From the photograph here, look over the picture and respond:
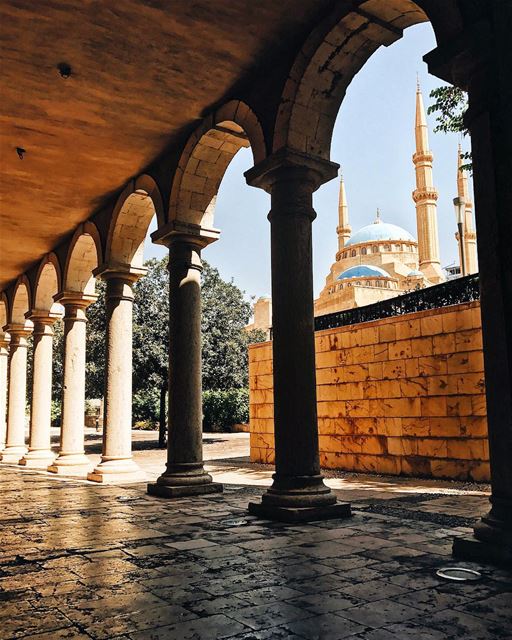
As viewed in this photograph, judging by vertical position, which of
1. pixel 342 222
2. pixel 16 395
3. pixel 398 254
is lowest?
pixel 16 395

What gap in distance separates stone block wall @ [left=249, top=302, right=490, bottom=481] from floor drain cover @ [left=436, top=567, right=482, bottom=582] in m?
5.41

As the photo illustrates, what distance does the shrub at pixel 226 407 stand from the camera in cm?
2766

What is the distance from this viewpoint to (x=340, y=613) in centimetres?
301

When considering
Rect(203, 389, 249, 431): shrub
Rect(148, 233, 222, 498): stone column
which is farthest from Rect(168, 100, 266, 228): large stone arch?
Rect(203, 389, 249, 431): shrub

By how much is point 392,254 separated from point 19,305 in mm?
43285

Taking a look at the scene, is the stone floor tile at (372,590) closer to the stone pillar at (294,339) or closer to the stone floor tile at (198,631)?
the stone floor tile at (198,631)

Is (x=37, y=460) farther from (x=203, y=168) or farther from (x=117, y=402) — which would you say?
(x=203, y=168)

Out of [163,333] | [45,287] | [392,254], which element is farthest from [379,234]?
[45,287]

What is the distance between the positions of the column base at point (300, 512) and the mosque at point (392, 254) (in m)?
24.9

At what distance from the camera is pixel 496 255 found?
12.6ft

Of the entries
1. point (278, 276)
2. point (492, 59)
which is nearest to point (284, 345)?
point (278, 276)

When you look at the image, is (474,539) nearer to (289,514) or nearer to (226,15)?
(289,514)

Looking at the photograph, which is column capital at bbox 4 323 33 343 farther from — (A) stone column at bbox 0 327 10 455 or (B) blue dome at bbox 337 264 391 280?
(B) blue dome at bbox 337 264 391 280

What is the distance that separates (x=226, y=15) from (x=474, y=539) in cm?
497
